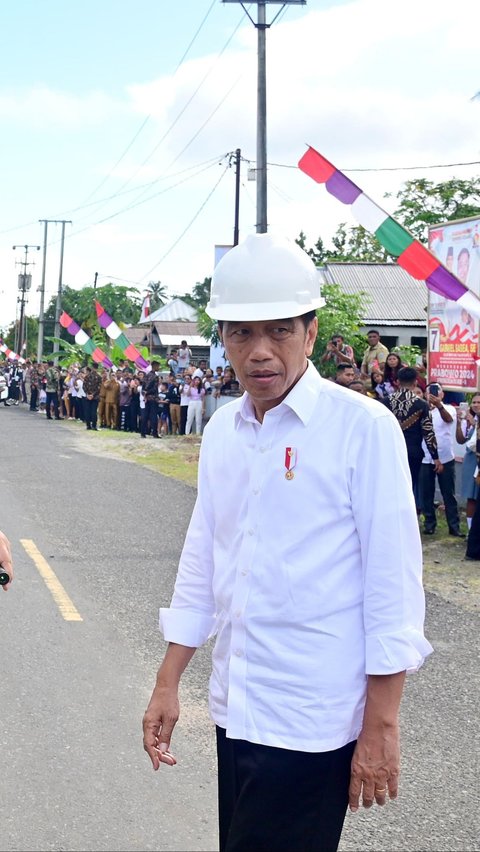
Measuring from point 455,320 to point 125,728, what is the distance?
10308mm

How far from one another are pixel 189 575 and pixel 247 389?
500 mm

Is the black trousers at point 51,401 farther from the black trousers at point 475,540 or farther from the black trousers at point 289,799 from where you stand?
the black trousers at point 289,799

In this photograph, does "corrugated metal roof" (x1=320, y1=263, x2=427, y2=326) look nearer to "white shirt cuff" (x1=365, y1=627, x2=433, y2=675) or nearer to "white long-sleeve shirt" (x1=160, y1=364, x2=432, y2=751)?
"white long-sleeve shirt" (x1=160, y1=364, x2=432, y2=751)

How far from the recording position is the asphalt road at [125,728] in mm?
3867

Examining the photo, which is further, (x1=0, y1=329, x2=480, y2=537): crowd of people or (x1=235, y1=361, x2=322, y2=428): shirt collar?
(x1=0, y1=329, x2=480, y2=537): crowd of people

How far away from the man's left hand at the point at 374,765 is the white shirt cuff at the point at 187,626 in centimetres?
50

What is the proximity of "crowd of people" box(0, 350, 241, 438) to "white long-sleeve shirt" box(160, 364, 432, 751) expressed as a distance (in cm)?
2243

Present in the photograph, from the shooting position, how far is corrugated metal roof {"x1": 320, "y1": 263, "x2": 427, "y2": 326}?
4094 centimetres

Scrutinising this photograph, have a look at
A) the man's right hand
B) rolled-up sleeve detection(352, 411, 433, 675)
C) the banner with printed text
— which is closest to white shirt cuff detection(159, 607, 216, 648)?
the man's right hand

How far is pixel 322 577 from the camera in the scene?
222 cm

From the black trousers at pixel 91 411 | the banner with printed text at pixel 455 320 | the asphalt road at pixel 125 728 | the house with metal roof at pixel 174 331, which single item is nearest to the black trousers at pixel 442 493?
the banner with printed text at pixel 455 320

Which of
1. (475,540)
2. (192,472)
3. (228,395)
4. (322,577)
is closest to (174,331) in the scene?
(228,395)

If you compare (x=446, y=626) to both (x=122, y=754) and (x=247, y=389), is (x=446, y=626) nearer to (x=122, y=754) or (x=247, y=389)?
(x=122, y=754)

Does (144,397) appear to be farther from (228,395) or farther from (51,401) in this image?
(51,401)
